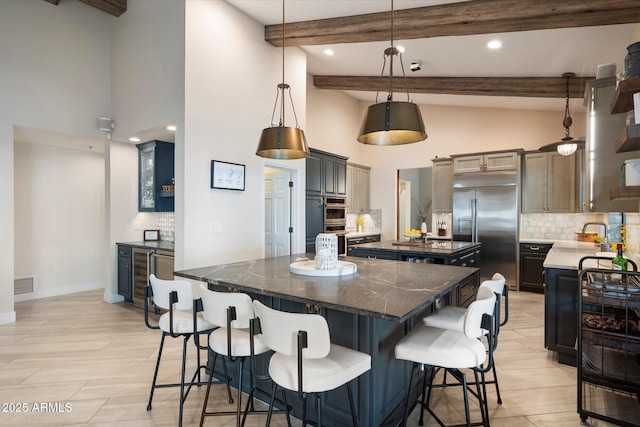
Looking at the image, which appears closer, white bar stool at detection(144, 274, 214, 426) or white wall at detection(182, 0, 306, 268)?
white bar stool at detection(144, 274, 214, 426)

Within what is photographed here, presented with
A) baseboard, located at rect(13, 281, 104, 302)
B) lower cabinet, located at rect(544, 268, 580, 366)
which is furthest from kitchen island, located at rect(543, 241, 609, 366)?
baseboard, located at rect(13, 281, 104, 302)

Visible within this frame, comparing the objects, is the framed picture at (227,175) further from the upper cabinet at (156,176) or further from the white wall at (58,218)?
the white wall at (58,218)

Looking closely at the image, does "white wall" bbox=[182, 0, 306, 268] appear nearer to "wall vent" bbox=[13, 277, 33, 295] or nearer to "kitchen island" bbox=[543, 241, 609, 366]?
"kitchen island" bbox=[543, 241, 609, 366]

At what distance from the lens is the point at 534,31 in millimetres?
3729

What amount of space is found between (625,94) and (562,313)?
6.47 feet

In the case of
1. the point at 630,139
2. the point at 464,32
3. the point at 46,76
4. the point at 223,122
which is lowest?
the point at 630,139

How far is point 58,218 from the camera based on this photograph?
582 centimetres

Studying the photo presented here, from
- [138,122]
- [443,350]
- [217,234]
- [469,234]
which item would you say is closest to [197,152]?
[217,234]

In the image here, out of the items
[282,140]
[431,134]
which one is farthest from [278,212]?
[431,134]

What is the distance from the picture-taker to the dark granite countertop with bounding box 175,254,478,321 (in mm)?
1654

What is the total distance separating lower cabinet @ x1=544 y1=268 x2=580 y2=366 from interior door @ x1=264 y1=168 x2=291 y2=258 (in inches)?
135

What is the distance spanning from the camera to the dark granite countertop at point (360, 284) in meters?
1.65

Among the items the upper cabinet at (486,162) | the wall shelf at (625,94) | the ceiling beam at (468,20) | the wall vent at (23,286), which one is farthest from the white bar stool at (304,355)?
the wall vent at (23,286)

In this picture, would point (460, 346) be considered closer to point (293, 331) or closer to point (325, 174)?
point (293, 331)
